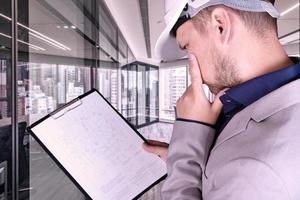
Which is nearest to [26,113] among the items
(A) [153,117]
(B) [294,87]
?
(B) [294,87]

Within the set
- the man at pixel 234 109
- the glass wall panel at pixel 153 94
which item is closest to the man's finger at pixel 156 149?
the man at pixel 234 109

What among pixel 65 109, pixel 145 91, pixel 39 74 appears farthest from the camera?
pixel 145 91

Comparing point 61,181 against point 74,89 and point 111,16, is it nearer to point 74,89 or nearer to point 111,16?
point 74,89

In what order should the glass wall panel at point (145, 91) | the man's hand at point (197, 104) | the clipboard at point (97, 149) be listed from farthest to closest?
the glass wall panel at point (145, 91), the clipboard at point (97, 149), the man's hand at point (197, 104)

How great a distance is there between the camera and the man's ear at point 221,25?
2.26 ft

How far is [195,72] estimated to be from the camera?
793 millimetres

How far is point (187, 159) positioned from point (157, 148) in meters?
0.30

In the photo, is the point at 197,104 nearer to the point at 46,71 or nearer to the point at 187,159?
the point at 187,159

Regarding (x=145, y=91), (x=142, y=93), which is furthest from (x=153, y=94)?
(x=142, y=93)

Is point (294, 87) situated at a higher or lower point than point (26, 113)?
higher

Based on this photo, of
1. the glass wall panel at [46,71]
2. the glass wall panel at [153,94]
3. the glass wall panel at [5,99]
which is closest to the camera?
the glass wall panel at [5,99]

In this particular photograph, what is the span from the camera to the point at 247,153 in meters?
0.53

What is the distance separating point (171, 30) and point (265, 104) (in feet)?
1.27

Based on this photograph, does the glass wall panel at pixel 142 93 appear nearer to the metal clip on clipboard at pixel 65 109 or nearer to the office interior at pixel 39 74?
the office interior at pixel 39 74
